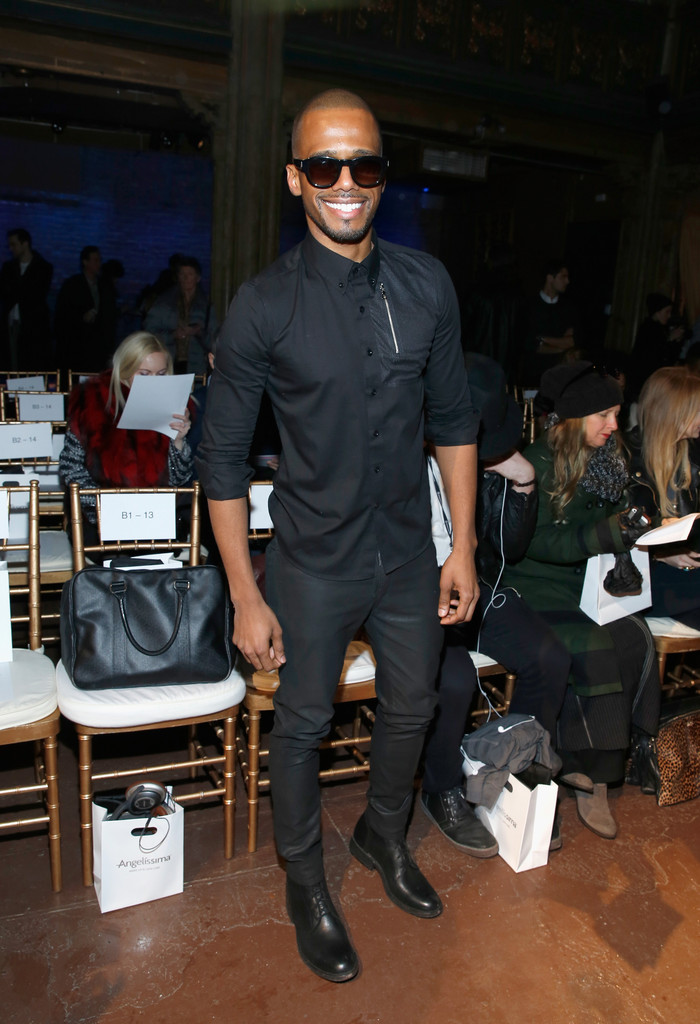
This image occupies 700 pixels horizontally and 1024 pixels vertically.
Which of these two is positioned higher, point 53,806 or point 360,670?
point 360,670

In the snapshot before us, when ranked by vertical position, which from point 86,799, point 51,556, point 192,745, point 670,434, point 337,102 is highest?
point 337,102

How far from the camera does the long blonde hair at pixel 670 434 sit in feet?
9.58

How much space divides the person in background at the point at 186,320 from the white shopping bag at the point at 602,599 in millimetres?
3535

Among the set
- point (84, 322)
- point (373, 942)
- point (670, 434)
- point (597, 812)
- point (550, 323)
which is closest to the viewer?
point (373, 942)

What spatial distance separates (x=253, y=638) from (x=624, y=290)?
26.6 feet

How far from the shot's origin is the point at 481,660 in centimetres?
256

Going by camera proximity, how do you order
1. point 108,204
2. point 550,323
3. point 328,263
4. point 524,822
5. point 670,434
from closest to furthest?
1. point 328,263
2. point 524,822
3. point 670,434
4. point 550,323
5. point 108,204

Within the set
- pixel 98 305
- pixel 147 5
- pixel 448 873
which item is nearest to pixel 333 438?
pixel 448 873

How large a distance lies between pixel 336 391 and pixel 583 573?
55.4 inches

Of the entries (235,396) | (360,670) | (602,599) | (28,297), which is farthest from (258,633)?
(28,297)

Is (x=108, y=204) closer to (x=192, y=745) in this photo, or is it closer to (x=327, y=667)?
(x=192, y=745)

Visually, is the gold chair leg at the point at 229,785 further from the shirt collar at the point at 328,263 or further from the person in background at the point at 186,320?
the person in background at the point at 186,320

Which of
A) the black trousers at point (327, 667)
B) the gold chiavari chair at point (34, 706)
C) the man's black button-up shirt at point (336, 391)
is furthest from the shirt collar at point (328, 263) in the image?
the gold chiavari chair at point (34, 706)

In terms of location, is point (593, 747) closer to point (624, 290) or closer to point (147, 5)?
point (147, 5)
